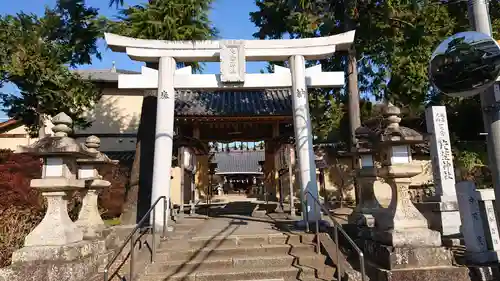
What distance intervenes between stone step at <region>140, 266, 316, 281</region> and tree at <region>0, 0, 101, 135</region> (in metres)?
8.27

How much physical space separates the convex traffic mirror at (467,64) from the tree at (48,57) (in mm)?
9604

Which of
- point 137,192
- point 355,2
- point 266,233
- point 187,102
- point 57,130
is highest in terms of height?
point 355,2

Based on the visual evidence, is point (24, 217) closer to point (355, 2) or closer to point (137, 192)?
point (137, 192)

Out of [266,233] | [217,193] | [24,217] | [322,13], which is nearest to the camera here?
[266,233]

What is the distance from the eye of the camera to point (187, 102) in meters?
12.3

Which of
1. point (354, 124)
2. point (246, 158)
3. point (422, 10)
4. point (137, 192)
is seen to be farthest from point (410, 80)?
point (246, 158)

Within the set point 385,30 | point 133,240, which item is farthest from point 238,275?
point 385,30

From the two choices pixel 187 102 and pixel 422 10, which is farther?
pixel 187 102

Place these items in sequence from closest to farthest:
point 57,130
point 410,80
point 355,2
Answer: point 57,130 → point 355,2 → point 410,80

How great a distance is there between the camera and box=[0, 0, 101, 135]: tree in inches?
418

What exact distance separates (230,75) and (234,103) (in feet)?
15.1

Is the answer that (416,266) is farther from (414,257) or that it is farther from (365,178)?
(365,178)

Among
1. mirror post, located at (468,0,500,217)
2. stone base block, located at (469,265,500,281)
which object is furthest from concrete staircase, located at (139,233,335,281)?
mirror post, located at (468,0,500,217)

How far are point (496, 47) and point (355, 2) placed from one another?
6143mm
